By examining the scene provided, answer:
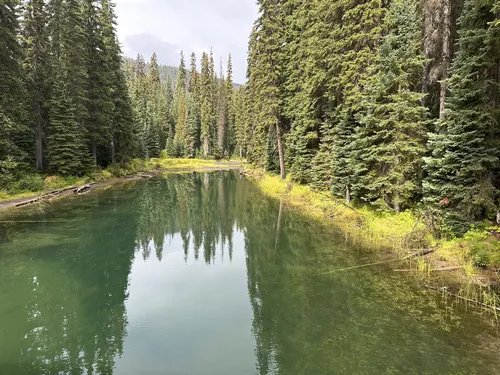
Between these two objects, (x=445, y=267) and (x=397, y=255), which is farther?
(x=397, y=255)

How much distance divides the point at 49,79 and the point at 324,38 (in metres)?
24.9

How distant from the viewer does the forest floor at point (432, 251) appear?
957 cm

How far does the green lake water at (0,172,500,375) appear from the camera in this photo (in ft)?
23.1

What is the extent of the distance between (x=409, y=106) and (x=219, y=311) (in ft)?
39.4

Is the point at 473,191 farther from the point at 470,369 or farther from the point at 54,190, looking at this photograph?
the point at 54,190

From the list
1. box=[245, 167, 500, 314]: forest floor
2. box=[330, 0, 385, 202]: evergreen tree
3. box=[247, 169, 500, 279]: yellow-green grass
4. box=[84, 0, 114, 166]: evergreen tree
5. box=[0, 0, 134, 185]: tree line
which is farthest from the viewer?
box=[84, 0, 114, 166]: evergreen tree

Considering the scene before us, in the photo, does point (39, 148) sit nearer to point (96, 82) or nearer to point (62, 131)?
point (62, 131)

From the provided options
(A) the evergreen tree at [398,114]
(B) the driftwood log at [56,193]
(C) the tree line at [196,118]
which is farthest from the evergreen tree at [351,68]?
(C) the tree line at [196,118]

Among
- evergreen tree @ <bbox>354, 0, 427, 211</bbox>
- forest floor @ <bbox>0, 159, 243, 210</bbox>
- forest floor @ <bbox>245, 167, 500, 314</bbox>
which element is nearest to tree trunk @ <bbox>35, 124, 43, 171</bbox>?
forest floor @ <bbox>0, 159, 243, 210</bbox>

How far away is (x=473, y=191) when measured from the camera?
10.8 meters

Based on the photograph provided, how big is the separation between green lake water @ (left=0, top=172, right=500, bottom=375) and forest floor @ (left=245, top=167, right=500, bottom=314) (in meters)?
0.63

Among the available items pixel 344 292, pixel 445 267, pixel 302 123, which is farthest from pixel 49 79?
pixel 445 267

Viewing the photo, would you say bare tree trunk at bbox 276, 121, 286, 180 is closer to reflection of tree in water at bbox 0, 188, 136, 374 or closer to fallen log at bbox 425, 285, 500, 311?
reflection of tree in water at bbox 0, 188, 136, 374

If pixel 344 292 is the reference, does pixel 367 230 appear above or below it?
above
